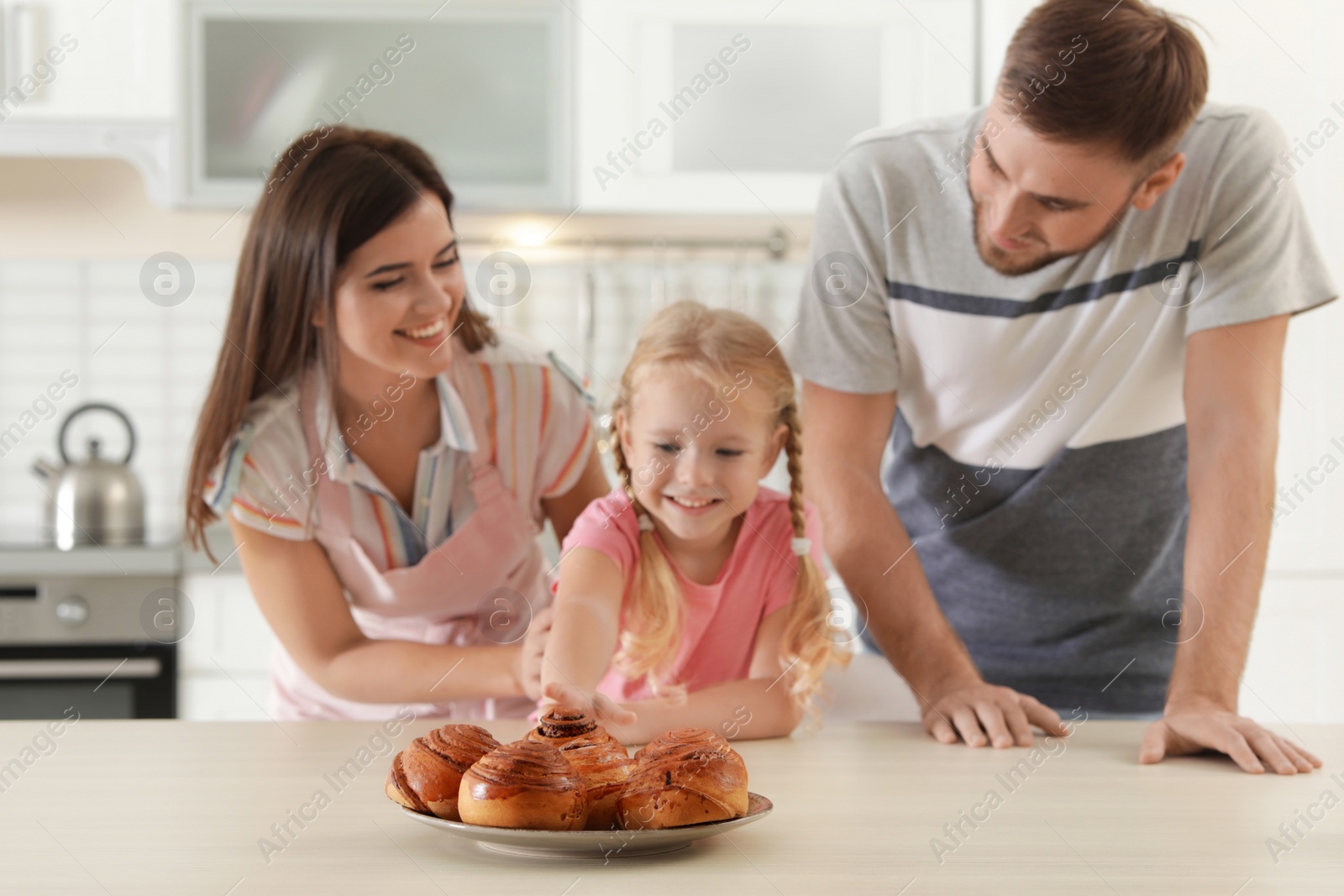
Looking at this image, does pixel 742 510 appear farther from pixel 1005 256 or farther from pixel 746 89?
pixel 746 89

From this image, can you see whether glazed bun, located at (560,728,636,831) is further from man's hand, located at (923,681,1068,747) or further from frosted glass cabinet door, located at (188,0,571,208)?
frosted glass cabinet door, located at (188,0,571,208)

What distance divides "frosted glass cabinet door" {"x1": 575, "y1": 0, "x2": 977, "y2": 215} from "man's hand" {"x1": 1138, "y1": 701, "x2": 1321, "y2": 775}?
61.7 inches

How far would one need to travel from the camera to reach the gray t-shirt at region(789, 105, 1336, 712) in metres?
1.12

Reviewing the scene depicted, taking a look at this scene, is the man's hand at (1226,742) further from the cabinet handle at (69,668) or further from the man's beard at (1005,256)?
the cabinet handle at (69,668)

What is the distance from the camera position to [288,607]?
111 centimetres

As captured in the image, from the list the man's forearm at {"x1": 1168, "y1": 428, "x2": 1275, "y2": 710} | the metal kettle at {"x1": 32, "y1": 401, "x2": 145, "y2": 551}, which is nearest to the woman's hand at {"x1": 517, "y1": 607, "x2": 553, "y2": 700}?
the man's forearm at {"x1": 1168, "y1": 428, "x2": 1275, "y2": 710}

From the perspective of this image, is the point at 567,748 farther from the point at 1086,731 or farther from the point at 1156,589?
Result: the point at 1156,589

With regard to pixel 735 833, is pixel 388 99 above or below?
above

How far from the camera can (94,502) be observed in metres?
2.08

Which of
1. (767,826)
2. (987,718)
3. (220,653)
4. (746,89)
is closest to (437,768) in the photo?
(767,826)

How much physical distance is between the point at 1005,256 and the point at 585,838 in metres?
0.79

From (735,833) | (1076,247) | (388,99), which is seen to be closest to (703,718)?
(735,833)

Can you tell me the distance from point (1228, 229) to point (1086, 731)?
524 millimetres

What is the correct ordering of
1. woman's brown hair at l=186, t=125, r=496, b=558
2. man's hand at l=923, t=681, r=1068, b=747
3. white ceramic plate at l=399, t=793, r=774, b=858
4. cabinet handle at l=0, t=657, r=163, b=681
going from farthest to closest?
cabinet handle at l=0, t=657, r=163, b=681, woman's brown hair at l=186, t=125, r=496, b=558, man's hand at l=923, t=681, r=1068, b=747, white ceramic plate at l=399, t=793, r=774, b=858
